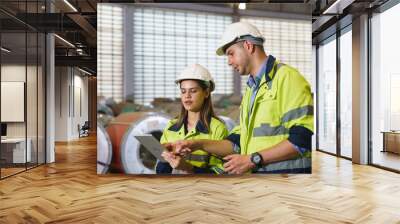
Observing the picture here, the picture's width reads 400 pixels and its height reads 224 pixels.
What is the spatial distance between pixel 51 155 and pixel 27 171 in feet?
4.11

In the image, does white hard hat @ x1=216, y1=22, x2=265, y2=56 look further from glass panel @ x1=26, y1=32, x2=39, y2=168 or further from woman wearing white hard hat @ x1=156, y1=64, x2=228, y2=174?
glass panel @ x1=26, y1=32, x2=39, y2=168

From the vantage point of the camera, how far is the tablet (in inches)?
256

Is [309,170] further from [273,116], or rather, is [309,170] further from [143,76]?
[143,76]

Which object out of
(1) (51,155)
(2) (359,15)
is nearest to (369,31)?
(2) (359,15)

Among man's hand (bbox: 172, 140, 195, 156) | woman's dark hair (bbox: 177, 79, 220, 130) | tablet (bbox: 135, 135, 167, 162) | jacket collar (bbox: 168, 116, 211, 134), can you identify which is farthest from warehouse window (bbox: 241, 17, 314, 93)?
tablet (bbox: 135, 135, 167, 162)

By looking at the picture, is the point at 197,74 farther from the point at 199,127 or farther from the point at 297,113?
the point at 297,113

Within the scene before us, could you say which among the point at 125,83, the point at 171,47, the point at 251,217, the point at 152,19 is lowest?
the point at 251,217

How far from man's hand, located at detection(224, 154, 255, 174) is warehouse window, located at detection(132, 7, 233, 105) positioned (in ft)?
3.41

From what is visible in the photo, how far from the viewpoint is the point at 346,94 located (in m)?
9.32

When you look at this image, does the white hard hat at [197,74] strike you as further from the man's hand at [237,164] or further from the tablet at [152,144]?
the man's hand at [237,164]

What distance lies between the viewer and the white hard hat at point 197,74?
6.45 metres

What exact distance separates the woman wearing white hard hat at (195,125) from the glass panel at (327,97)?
15.6ft

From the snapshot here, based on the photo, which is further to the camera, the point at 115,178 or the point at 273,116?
the point at 115,178

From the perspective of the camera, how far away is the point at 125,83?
6.45 m
